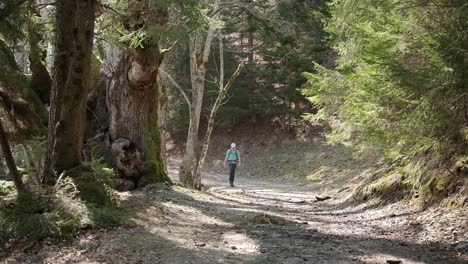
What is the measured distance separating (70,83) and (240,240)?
338 centimetres

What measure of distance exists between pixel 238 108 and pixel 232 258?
26467mm

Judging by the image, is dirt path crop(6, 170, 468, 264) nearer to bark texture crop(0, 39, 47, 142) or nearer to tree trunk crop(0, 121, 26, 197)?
tree trunk crop(0, 121, 26, 197)

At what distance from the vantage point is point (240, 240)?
235 inches

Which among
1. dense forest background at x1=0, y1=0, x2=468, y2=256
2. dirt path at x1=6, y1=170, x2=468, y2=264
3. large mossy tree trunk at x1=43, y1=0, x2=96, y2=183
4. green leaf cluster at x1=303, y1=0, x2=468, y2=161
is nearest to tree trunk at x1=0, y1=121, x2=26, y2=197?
dense forest background at x1=0, y1=0, x2=468, y2=256

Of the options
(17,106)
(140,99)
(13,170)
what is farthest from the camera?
(140,99)

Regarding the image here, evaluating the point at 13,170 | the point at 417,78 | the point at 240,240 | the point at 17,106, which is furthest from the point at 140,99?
the point at 417,78

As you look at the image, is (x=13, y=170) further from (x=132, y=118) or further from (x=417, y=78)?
(x=417, y=78)

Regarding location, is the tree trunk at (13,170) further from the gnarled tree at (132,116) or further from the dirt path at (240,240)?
the gnarled tree at (132,116)

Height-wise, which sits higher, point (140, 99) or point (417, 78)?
point (417, 78)

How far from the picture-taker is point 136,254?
16.5ft

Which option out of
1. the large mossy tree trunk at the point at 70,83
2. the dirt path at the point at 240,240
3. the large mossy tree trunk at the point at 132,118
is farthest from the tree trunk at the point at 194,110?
the large mossy tree trunk at the point at 70,83

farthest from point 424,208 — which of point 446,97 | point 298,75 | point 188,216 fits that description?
point 298,75

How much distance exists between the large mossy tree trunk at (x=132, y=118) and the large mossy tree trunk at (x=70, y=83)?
122 inches

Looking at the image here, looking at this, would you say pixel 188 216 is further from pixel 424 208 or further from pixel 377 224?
pixel 424 208
